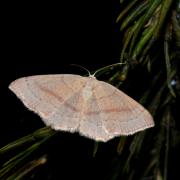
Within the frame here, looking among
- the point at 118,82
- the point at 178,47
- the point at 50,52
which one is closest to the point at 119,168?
the point at 118,82

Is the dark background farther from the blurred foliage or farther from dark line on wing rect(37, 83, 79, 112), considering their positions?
the blurred foliage

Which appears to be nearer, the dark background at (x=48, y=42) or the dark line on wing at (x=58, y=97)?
the dark line on wing at (x=58, y=97)

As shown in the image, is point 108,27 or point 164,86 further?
point 108,27

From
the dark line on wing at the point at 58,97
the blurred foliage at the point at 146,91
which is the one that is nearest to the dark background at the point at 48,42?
the dark line on wing at the point at 58,97

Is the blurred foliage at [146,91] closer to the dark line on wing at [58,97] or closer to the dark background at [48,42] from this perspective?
the dark line on wing at [58,97]

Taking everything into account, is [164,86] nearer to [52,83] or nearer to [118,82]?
[118,82]

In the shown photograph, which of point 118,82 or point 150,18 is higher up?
point 150,18

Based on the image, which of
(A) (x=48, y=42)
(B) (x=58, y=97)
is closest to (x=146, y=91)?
(B) (x=58, y=97)
